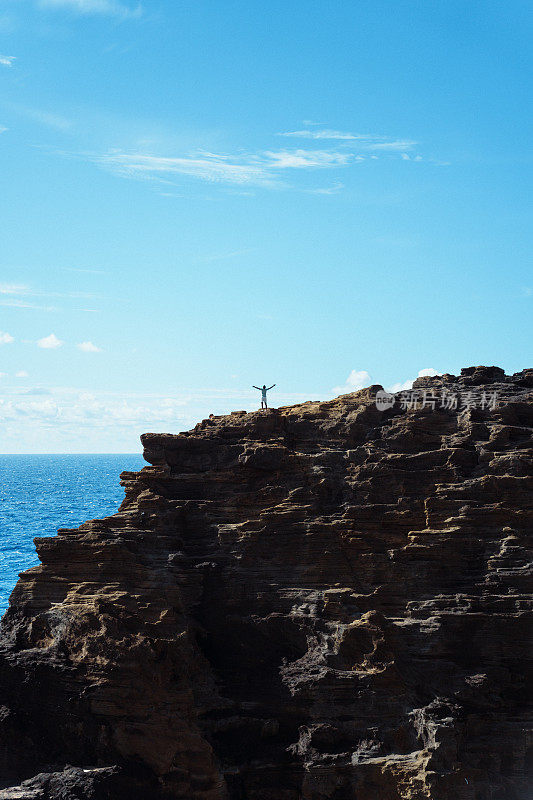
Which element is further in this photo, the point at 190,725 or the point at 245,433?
the point at 245,433

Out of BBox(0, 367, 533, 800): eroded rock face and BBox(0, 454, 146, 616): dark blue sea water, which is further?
BBox(0, 454, 146, 616): dark blue sea water

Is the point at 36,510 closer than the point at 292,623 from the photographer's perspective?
No

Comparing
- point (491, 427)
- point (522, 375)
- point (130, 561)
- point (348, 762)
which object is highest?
point (522, 375)

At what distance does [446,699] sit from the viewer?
27.6 m

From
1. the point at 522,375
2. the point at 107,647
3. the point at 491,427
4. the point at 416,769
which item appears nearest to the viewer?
the point at 416,769

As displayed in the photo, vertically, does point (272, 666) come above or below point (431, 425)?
below

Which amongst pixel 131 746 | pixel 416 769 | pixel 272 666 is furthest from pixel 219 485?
pixel 416 769

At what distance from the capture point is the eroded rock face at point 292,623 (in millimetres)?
26547

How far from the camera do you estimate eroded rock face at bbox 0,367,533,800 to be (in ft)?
87.1

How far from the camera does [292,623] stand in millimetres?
28906

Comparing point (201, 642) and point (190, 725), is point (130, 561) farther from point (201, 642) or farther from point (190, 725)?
point (190, 725)

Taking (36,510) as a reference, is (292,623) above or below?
above

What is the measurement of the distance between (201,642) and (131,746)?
428 centimetres

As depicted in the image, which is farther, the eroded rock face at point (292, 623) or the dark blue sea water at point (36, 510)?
the dark blue sea water at point (36, 510)
